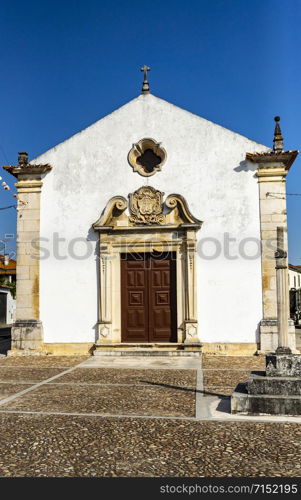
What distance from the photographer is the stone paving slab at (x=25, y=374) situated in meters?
8.07

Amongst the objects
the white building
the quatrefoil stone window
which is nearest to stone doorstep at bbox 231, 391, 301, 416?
the quatrefoil stone window

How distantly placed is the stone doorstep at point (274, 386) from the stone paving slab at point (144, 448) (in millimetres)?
542

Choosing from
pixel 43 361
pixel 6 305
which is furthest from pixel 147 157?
pixel 6 305

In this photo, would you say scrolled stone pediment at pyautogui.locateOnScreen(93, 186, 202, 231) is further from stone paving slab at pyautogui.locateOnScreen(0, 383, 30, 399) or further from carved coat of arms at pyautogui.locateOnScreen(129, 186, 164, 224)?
stone paving slab at pyautogui.locateOnScreen(0, 383, 30, 399)

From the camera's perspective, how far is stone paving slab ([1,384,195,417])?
18.8ft

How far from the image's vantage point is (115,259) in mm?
11562

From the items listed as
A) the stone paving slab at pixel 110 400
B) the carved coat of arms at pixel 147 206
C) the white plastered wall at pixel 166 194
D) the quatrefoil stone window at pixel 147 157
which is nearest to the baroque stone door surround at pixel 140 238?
the carved coat of arms at pixel 147 206

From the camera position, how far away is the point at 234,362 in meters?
9.80

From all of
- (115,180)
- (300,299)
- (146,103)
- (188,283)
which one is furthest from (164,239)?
(300,299)

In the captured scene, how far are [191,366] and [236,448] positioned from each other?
5.13 meters

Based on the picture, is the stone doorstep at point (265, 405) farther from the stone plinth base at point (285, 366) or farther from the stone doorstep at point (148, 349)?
the stone doorstep at point (148, 349)

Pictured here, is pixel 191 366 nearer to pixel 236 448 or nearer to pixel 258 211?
pixel 258 211

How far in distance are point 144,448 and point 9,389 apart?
12.0 ft

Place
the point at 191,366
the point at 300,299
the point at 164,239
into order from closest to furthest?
the point at 191,366 → the point at 164,239 → the point at 300,299
